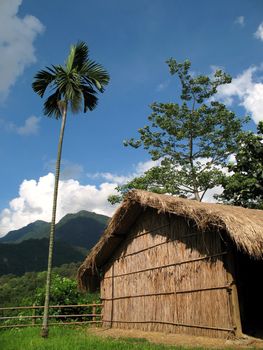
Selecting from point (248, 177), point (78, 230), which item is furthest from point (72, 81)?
point (78, 230)

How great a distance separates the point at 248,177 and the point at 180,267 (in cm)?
1042

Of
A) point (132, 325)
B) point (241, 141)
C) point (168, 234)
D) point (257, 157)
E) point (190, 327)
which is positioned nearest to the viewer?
point (190, 327)

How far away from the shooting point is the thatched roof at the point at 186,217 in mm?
8320

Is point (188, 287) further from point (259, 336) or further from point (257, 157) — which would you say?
point (257, 157)

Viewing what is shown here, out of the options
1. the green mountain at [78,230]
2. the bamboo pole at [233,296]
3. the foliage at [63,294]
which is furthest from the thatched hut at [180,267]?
the green mountain at [78,230]

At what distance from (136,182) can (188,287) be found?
1103cm

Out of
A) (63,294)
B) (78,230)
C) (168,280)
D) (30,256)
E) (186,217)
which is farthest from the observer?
(78,230)

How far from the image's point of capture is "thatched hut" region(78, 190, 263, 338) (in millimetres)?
8875

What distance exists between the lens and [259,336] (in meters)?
8.99

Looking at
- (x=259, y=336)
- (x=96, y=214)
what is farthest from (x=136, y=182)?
(x=96, y=214)

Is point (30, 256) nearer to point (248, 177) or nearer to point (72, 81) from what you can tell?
point (248, 177)

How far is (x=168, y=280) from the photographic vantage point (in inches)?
428

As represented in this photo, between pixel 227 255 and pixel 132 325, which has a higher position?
pixel 227 255

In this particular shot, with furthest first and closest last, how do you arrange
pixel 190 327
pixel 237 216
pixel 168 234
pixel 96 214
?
pixel 96 214 < pixel 168 234 < pixel 190 327 < pixel 237 216
